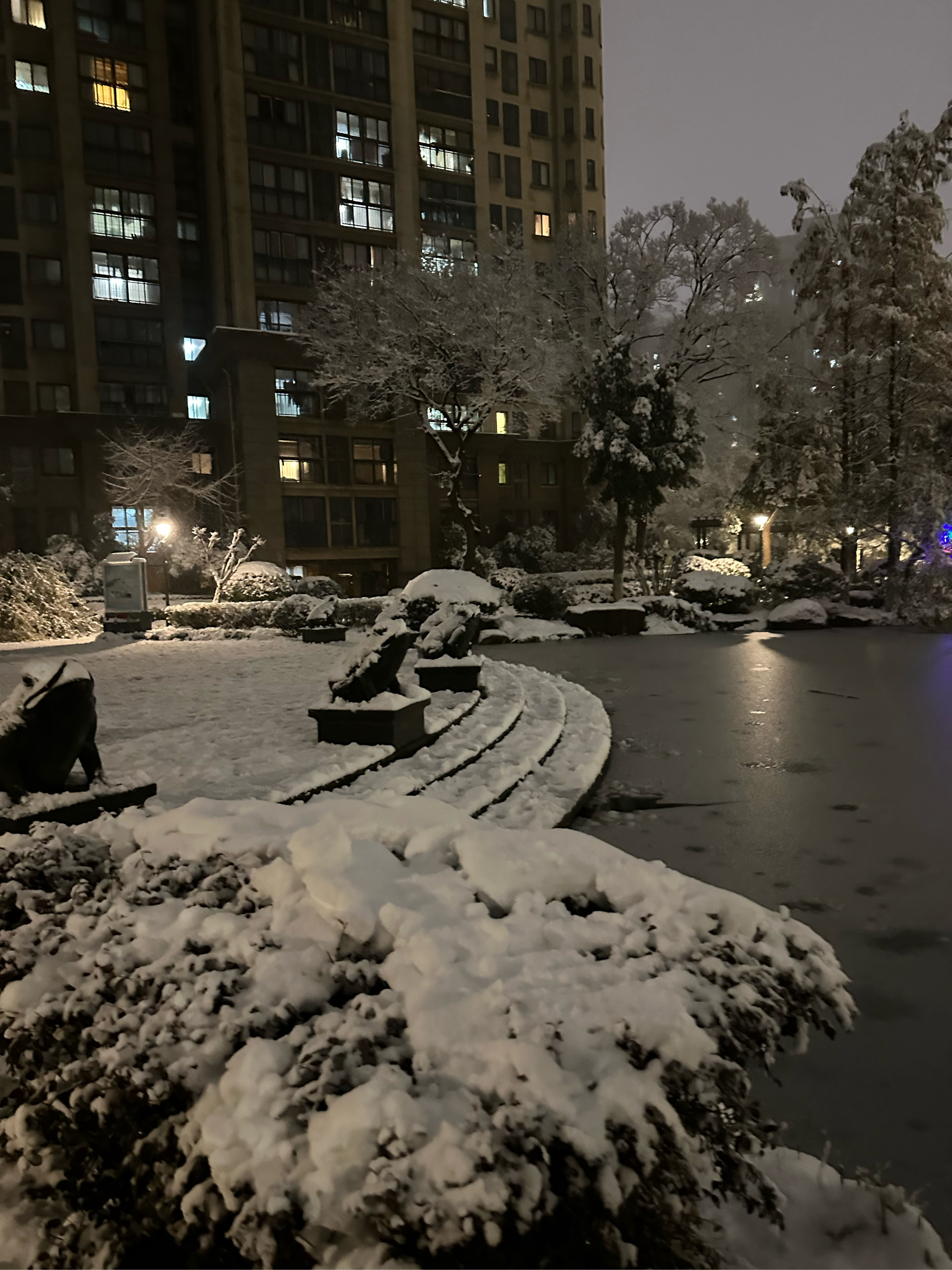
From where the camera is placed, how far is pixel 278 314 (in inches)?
1328

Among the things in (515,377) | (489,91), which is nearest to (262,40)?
(489,91)

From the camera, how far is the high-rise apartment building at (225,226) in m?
33.2

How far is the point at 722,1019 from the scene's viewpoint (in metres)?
1.79

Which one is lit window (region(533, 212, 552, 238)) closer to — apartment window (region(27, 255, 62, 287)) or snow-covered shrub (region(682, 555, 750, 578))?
snow-covered shrub (region(682, 555, 750, 578))

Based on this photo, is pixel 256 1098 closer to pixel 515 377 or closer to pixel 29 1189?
pixel 29 1189

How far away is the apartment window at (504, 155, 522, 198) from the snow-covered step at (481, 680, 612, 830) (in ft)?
136

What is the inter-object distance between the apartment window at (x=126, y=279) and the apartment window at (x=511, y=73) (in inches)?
864

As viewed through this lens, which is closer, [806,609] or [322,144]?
[806,609]

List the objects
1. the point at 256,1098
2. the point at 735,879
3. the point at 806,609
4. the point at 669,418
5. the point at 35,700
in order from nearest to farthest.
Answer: the point at 256,1098
the point at 35,700
the point at 735,879
the point at 806,609
the point at 669,418

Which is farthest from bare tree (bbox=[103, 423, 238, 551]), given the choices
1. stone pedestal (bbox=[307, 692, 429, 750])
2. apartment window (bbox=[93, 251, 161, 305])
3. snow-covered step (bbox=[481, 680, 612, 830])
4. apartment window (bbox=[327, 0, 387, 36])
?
stone pedestal (bbox=[307, 692, 429, 750])

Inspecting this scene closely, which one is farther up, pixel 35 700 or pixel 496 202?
pixel 496 202

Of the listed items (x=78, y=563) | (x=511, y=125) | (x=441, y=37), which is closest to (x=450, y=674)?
(x=78, y=563)

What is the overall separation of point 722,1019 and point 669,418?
90.2 ft

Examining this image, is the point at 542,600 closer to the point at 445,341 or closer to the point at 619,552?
the point at 619,552
